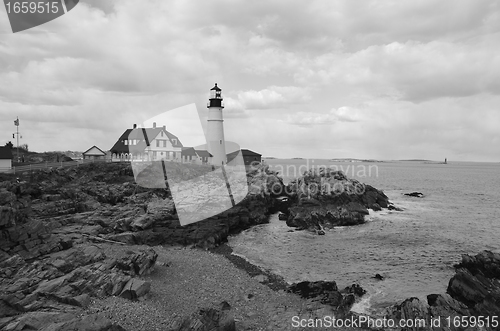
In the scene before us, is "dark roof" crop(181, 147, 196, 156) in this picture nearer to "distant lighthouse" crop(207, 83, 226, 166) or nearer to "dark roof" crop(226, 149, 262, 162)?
"distant lighthouse" crop(207, 83, 226, 166)

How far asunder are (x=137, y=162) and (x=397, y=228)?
128 ft

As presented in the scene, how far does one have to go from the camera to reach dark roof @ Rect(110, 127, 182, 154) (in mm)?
66250

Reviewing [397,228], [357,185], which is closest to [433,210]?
[357,185]

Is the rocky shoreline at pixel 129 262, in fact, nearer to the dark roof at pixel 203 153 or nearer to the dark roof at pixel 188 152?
the dark roof at pixel 203 153

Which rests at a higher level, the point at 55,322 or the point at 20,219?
the point at 20,219

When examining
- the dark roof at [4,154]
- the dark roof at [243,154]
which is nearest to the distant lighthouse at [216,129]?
the dark roof at [243,154]

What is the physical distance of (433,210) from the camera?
50.3 metres

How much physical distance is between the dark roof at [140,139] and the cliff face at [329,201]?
Answer: 29.4 metres

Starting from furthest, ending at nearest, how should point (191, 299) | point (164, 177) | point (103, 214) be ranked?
1. point (164, 177)
2. point (103, 214)
3. point (191, 299)

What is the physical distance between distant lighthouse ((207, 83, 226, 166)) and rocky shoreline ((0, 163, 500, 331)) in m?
20.7

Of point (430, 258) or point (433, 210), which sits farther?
point (433, 210)

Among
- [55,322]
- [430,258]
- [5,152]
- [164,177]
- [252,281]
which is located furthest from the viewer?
[164,177]

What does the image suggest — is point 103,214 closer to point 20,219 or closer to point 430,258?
point 20,219

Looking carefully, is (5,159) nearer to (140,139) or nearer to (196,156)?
(140,139)
